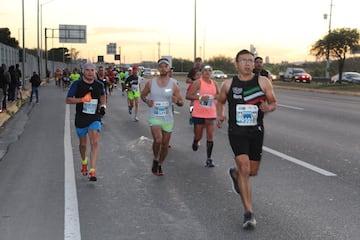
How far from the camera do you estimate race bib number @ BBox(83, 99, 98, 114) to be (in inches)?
286

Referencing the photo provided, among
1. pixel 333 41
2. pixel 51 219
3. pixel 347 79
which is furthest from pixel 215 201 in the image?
pixel 347 79

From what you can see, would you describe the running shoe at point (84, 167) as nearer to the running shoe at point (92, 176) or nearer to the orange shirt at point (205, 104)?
the running shoe at point (92, 176)

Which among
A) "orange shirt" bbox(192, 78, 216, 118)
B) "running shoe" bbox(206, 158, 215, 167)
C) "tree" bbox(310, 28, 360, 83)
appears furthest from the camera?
"tree" bbox(310, 28, 360, 83)

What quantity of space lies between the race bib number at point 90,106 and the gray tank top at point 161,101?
33.0 inches

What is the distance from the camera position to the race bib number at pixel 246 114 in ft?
17.2

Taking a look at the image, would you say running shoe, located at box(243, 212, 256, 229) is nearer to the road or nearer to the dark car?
the road

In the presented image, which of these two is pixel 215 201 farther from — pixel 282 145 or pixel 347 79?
pixel 347 79

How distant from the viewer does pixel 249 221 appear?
4965 mm

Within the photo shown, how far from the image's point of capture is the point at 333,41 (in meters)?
37.9

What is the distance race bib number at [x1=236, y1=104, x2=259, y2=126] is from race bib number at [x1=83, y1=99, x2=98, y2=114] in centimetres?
274

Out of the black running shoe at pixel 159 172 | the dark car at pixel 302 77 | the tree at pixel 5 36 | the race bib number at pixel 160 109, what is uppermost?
the tree at pixel 5 36

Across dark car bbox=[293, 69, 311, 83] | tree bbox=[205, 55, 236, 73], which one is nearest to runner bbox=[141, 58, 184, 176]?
dark car bbox=[293, 69, 311, 83]

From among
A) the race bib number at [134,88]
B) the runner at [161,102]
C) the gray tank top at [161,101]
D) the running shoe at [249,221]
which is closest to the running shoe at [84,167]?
the runner at [161,102]

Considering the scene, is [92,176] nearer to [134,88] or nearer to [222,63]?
[134,88]
